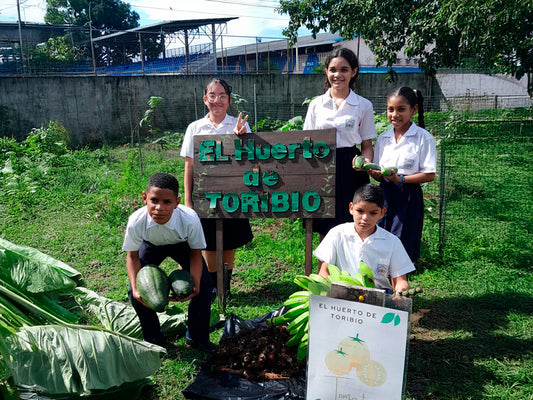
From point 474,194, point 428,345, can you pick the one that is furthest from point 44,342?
A: point 474,194

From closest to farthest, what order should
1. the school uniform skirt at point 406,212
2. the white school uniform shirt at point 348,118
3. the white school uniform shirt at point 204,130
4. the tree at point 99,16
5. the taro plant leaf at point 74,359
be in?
the taro plant leaf at point 74,359, the school uniform skirt at point 406,212, the white school uniform shirt at point 348,118, the white school uniform shirt at point 204,130, the tree at point 99,16

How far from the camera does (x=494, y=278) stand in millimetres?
5051

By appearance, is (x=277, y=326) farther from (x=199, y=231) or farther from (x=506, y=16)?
(x=506, y=16)

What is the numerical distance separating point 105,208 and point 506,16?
23.1 feet

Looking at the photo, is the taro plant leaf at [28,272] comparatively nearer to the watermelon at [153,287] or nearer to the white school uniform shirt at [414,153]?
the watermelon at [153,287]

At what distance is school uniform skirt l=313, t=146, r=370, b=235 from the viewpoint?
13.8 feet

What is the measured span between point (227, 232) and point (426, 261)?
2.51m

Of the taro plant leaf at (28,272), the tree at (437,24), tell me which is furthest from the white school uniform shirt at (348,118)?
the tree at (437,24)

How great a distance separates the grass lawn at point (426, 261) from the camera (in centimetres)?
349

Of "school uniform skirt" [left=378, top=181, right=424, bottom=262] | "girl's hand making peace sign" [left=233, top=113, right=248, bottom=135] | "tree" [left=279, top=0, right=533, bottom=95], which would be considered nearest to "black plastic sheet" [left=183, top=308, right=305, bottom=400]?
"school uniform skirt" [left=378, top=181, right=424, bottom=262]

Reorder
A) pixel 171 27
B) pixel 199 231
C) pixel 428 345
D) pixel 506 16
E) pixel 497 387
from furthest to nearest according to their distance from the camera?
pixel 171 27 < pixel 506 16 < pixel 428 345 < pixel 199 231 < pixel 497 387

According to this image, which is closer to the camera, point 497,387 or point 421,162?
point 497,387

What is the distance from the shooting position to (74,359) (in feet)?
9.43

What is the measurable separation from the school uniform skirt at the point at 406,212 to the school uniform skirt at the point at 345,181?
0.38 m
